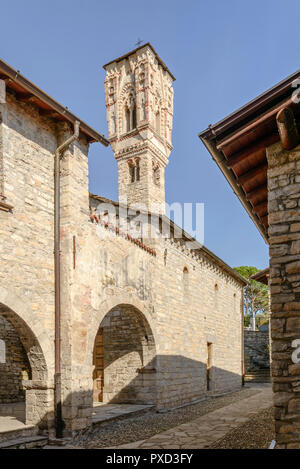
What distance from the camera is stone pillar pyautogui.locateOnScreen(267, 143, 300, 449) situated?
4.34 m

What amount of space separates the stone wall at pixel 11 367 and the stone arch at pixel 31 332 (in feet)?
13.5

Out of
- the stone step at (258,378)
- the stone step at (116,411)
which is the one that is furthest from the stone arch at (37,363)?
the stone step at (258,378)

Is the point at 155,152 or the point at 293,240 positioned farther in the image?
the point at 155,152

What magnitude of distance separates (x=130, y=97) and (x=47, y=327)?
2140 cm

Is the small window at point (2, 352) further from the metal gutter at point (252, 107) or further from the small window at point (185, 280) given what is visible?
the metal gutter at point (252, 107)

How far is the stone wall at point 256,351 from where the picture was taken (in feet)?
79.7

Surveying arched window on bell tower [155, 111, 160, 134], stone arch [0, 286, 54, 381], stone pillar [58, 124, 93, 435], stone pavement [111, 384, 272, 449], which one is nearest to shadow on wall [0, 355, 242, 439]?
stone pillar [58, 124, 93, 435]

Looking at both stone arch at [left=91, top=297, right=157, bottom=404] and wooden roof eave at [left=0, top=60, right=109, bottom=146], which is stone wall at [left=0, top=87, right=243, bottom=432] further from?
wooden roof eave at [left=0, top=60, right=109, bottom=146]

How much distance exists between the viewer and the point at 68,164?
8.47 meters

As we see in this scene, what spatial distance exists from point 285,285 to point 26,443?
507cm

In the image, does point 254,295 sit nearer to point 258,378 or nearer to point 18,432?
point 258,378

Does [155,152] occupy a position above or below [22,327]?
above
